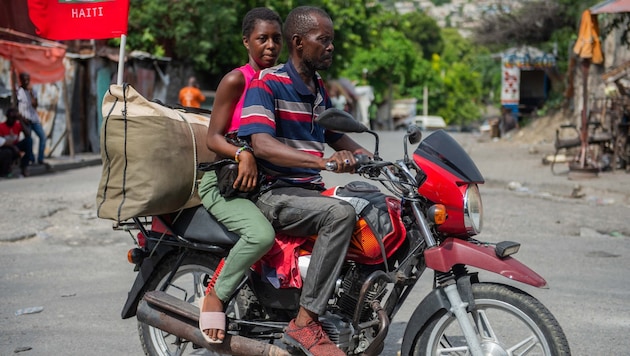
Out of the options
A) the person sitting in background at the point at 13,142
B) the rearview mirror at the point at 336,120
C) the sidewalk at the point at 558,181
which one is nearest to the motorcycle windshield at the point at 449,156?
the rearview mirror at the point at 336,120

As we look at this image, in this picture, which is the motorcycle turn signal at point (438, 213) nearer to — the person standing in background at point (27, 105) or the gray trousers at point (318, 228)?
the gray trousers at point (318, 228)

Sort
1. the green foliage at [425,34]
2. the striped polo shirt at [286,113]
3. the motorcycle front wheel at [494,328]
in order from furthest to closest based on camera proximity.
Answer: the green foliage at [425,34], the striped polo shirt at [286,113], the motorcycle front wheel at [494,328]

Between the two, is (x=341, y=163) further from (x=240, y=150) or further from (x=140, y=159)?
(x=140, y=159)

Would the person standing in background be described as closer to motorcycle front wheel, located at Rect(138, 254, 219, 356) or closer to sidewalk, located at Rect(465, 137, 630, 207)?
sidewalk, located at Rect(465, 137, 630, 207)

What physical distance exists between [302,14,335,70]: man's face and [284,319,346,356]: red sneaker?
3.92 ft

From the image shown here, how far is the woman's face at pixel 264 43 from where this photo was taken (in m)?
4.16

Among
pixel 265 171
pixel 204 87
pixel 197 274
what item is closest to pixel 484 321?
pixel 265 171

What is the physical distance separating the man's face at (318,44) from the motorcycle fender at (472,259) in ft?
3.23

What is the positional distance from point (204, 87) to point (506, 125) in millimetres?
13992

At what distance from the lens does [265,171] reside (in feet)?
A: 12.1

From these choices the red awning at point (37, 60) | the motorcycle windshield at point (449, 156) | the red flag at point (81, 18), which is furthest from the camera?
the red awning at point (37, 60)

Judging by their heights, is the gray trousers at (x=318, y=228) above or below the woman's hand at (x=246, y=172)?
below

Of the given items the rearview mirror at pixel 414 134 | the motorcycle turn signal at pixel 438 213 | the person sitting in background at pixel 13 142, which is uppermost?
the rearview mirror at pixel 414 134

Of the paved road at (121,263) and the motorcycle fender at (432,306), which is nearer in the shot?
the motorcycle fender at (432,306)
